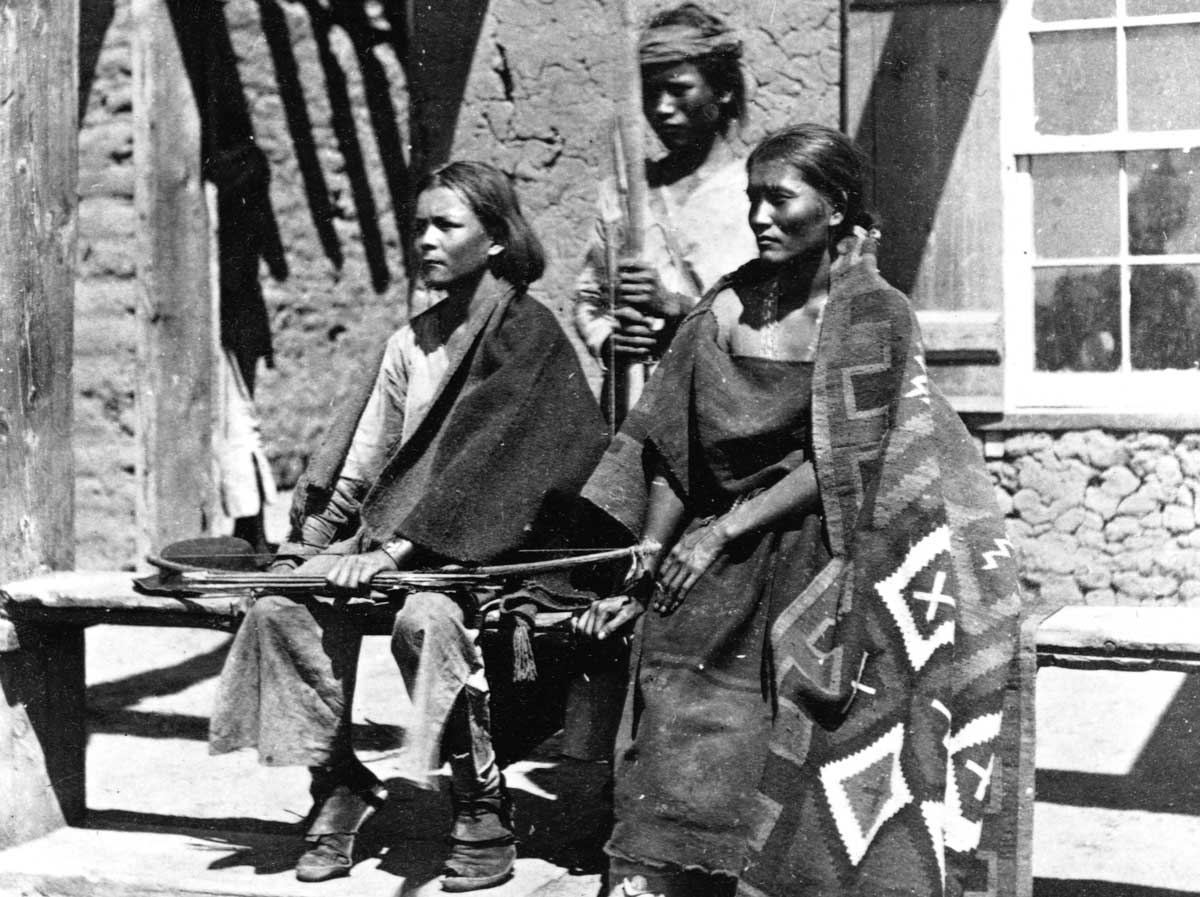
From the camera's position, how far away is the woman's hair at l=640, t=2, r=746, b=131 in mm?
4371

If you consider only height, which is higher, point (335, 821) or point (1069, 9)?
point (1069, 9)

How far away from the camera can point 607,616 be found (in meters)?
3.80

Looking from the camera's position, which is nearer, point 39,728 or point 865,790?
point 865,790

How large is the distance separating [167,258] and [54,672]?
252 centimetres

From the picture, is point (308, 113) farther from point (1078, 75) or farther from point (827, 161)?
point (827, 161)

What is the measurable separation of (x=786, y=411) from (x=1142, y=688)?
278 centimetres

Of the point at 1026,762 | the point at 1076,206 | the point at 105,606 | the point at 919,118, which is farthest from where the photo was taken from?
the point at 1076,206

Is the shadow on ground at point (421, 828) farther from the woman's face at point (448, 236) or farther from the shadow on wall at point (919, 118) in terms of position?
the shadow on wall at point (919, 118)

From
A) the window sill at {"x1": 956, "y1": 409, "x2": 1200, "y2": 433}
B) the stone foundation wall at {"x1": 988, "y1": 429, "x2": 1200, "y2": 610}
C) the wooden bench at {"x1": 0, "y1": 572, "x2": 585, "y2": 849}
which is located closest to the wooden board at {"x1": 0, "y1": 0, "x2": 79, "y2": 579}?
the wooden bench at {"x1": 0, "y1": 572, "x2": 585, "y2": 849}

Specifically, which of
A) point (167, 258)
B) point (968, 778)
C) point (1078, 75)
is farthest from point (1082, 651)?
point (167, 258)

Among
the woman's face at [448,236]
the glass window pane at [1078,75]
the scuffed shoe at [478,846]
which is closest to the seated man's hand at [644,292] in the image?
the woman's face at [448,236]

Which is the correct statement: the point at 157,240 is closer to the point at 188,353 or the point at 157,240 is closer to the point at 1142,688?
the point at 188,353

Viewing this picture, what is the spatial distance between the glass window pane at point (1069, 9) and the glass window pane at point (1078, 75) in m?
0.06

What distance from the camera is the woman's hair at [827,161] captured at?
12.0 ft
